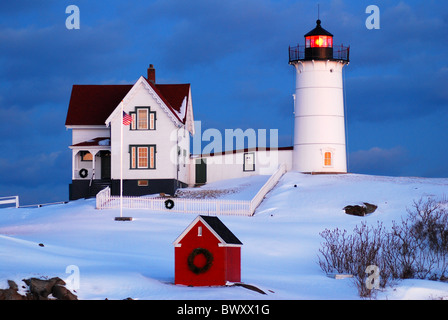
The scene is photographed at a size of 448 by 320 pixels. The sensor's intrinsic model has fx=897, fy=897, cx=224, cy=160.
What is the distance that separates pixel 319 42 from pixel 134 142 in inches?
547

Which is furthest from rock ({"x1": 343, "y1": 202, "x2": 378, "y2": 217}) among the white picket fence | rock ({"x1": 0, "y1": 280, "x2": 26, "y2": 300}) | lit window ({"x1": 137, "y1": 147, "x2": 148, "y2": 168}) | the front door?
rock ({"x1": 0, "y1": 280, "x2": 26, "y2": 300})

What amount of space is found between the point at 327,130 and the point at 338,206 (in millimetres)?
10883

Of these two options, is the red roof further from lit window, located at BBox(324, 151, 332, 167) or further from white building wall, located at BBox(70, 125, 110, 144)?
lit window, located at BBox(324, 151, 332, 167)

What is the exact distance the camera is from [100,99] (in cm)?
5878

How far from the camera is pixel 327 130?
5719 centimetres

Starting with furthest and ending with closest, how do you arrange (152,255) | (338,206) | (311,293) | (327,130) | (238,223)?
(327,130) → (338,206) → (238,223) → (152,255) → (311,293)

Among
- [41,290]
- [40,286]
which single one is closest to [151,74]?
[40,286]

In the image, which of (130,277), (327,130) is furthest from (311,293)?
(327,130)

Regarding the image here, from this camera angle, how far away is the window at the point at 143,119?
54156mm

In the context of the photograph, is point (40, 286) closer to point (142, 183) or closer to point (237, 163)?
point (142, 183)

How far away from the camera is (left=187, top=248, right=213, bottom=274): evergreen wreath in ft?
93.5

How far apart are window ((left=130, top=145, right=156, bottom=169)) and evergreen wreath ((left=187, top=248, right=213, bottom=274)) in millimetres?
25898

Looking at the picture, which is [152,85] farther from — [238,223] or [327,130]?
[238,223]
